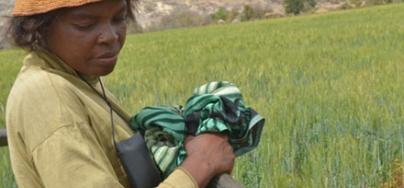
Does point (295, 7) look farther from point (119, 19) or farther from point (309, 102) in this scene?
point (119, 19)

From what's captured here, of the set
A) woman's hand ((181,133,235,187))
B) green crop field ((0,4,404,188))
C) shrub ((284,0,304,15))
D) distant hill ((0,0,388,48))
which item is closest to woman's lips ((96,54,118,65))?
woman's hand ((181,133,235,187))

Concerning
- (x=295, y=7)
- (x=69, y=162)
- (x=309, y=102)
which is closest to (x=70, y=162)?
(x=69, y=162)

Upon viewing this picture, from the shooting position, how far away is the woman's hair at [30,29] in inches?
46.2

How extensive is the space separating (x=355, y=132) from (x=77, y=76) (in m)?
2.19

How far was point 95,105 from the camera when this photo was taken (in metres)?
1.12

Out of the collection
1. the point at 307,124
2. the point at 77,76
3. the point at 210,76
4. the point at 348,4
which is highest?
the point at 77,76

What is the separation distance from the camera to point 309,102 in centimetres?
396

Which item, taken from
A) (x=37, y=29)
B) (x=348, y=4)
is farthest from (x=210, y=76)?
(x=348, y=4)

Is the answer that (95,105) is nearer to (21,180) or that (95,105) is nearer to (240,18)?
(21,180)

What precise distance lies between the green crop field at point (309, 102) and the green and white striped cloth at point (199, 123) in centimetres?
42

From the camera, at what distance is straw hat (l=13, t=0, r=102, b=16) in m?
1.13

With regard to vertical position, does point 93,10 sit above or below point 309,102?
above

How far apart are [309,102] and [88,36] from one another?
2.88 meters

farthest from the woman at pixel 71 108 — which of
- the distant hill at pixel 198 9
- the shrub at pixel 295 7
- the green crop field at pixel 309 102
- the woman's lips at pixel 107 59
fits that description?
the shrub at pixel 295 7
